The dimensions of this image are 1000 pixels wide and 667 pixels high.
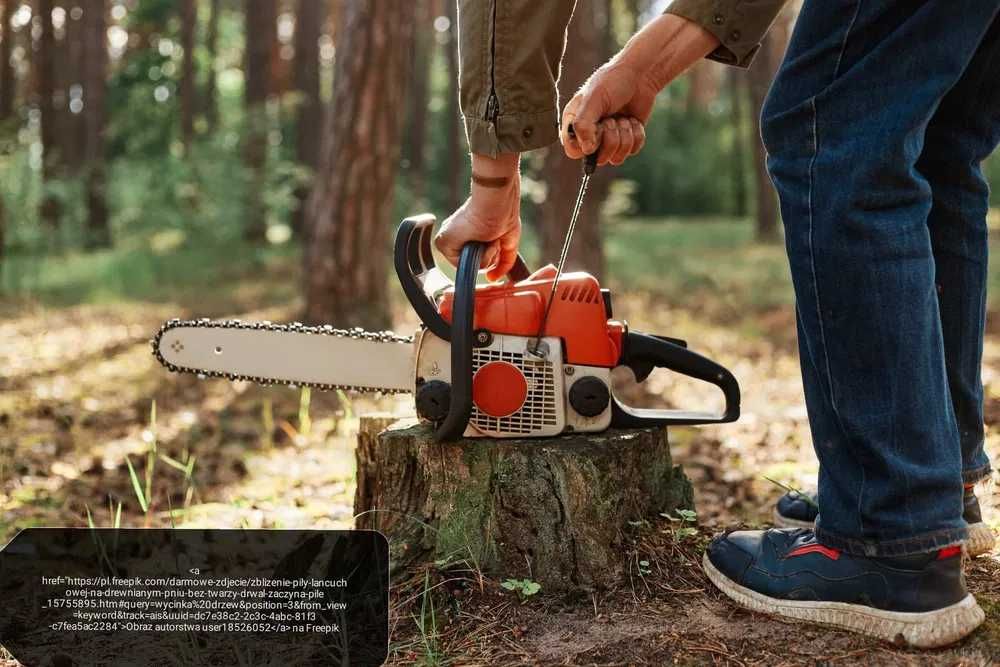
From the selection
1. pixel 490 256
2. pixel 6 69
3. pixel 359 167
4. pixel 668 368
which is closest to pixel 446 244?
pixel 490 256

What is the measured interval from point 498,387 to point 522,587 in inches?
16.8

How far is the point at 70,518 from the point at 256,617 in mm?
1449

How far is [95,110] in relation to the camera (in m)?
15.1

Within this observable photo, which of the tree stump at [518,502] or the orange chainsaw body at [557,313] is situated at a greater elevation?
the orange chainsaw body at [557,313]

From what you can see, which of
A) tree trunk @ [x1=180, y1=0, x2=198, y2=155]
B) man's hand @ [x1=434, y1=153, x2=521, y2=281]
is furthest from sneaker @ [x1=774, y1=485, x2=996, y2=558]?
tree trunk @ [x1=180, y1=0, x2=198, y2=155]

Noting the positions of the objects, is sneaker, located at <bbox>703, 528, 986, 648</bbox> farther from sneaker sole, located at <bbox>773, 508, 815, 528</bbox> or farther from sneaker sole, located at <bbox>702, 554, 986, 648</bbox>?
sneaker sole, located at <bbox>773, 508, 815, 528</bbox>

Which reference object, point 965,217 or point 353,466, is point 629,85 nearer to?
point 965,217

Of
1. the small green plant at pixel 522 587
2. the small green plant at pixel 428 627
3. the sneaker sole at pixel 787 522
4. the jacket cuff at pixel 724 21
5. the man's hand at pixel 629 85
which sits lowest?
the small green plant at pixel 428 627

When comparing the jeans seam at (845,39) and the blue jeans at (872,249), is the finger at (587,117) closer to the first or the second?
the blue jeans at (872,249)

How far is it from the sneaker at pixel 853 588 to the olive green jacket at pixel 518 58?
3.09ft

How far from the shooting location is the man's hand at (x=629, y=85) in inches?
66.4

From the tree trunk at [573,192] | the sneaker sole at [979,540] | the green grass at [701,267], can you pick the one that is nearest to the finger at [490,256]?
the sneaker sole at [979,540]

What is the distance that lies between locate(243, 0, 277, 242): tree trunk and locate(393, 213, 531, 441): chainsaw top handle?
386 inches

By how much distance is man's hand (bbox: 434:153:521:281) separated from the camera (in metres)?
1.92
